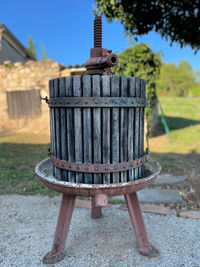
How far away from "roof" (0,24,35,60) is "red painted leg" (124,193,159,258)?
12682mm

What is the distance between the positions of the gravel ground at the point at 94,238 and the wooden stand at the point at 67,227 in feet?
0.23

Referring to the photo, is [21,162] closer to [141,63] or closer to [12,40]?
[141,63]

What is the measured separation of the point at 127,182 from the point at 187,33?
566cm

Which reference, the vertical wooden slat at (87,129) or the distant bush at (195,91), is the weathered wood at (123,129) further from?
the distant bush at (195,91)

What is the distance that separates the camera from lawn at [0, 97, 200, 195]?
407 centimetres

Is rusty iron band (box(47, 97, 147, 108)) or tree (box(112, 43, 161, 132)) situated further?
tree (box(112, 43, 161, 132))

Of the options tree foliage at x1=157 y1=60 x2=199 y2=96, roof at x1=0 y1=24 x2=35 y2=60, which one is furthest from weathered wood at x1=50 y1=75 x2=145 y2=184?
tree foliage at x1=157 y1=60 x2=199 y2=96

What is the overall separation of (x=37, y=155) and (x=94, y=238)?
4.00 metres

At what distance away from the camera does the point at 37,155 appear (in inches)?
238

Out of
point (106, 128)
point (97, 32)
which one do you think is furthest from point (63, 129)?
point (97, 32)

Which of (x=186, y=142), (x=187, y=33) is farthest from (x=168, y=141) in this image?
(x=187, y=33)

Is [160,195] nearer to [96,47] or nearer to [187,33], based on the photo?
[96,47]

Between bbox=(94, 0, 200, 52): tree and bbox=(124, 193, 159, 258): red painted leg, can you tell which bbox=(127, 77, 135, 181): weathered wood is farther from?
bbox=(94, 0, 200, 52): tree

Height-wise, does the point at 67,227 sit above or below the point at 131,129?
below
